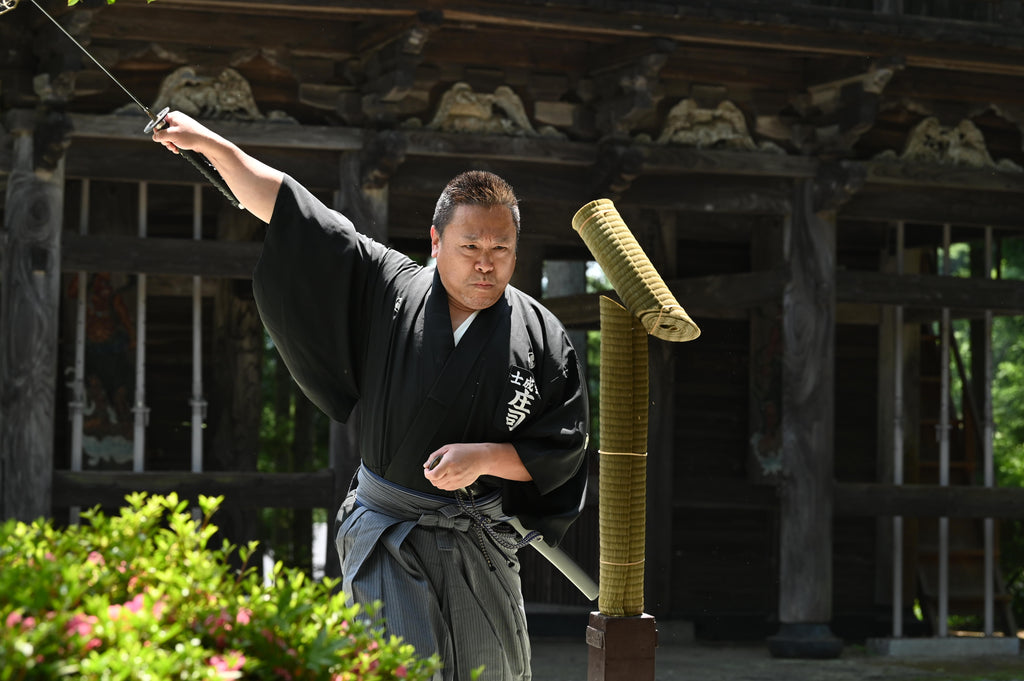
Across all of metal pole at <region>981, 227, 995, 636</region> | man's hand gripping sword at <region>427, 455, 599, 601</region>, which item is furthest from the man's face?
metal pole at <region>981, 227, 995, 636</region>

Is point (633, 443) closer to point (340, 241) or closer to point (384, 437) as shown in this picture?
point (384, 437)

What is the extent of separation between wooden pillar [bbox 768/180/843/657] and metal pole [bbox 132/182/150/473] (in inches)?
147

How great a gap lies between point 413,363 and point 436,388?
0.34 feet

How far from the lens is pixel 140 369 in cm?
840

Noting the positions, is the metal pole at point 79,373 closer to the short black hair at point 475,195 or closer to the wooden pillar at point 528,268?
the wooden pillar at point 528,268

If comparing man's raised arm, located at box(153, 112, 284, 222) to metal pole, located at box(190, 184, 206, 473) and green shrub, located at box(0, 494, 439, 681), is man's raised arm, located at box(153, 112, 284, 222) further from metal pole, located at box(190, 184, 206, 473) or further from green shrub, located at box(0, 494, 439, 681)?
metal pole, located at box(190, 184, 206, 473)

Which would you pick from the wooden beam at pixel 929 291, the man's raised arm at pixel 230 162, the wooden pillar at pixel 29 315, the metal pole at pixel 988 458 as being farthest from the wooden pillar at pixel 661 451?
the man's raised arm at pixel 230 162

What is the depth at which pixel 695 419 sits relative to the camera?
10953mm

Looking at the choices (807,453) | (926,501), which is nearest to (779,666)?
(807,453)

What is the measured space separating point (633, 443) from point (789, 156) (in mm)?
5501

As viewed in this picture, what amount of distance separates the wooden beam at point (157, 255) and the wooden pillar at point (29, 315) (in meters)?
0.15

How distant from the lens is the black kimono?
3.67m

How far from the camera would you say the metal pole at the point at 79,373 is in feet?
27.2

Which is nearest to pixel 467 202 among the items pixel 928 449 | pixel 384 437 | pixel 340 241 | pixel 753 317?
pixel 340 241
